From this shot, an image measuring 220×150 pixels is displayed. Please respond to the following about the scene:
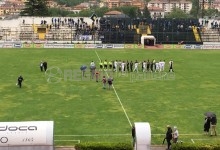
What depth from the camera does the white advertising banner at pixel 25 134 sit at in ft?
55.0

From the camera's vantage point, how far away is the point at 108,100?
2988cm

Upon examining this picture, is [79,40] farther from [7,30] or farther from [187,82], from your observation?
[187,82]

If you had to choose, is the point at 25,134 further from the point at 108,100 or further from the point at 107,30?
the point at 107,30

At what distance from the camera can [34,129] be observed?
16938mm

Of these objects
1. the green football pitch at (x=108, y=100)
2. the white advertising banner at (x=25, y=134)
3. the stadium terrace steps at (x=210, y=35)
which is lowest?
the green football pitch at (x=108, y=100)

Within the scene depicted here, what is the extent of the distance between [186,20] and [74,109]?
194 ft

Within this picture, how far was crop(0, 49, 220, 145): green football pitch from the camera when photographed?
2316 cm

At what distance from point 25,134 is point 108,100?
1347 cm

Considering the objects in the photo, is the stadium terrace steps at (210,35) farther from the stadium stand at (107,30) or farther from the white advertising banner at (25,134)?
the white advertising banner at (25,134)

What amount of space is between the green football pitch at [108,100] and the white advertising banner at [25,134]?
383cm

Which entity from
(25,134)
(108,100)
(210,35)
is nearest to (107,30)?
(210,35)

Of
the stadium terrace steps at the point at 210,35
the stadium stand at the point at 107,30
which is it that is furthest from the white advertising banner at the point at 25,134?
the stadium terrace steps at the point at 210,35

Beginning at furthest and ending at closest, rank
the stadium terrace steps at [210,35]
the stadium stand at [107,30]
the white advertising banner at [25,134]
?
the stadium terrace steps at [210,35] < the stadium stand at [107,30] < the white advertising banner at [25,134]

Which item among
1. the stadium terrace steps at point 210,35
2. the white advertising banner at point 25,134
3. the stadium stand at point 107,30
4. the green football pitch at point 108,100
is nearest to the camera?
the white advertising banner at point 25,134
